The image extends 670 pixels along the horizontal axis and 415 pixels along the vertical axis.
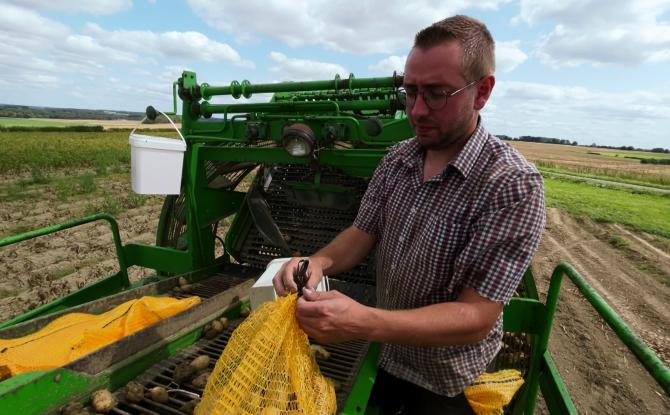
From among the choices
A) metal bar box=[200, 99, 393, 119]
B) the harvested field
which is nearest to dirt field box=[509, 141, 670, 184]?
the harvested field

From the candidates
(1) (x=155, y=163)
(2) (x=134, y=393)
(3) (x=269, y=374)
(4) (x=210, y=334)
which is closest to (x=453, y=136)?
(3) (x=269, y=374)

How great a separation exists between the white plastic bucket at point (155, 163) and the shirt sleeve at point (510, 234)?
2166mm

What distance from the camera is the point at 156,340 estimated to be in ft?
7.70

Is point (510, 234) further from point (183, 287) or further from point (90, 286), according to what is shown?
point (90, 286)

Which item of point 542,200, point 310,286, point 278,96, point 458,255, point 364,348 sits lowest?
point 364,348

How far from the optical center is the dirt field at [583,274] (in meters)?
4.46

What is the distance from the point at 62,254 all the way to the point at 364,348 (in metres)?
7.12

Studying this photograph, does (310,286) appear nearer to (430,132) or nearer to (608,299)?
(430,132)

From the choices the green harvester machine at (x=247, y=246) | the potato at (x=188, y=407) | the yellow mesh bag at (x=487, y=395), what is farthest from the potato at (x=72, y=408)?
the yellow mesh bag at (x=487, y=395)

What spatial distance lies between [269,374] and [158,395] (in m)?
0.82

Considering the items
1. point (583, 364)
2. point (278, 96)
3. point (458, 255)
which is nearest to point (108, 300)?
point (458, 255)

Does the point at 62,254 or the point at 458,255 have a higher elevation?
the point at 458,255

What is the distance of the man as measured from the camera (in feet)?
4.58

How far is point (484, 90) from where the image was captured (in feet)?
5.04
